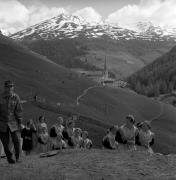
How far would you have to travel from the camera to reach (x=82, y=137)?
28703mm

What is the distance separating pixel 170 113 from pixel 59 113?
166 feet

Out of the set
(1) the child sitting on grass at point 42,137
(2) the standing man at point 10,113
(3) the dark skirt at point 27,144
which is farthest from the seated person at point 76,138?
(2) the standing man at point 10,113

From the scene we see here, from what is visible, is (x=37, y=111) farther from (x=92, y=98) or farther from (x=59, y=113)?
(x=92, y=98)

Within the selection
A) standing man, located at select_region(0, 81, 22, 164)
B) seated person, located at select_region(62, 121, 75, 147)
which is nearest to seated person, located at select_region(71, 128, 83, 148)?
seated person, located at select_region(62, 121, 75, 147)

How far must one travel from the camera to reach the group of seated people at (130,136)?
22594mm

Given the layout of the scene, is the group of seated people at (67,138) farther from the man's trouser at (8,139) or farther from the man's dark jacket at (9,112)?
the man's dark jacket at (9,112)

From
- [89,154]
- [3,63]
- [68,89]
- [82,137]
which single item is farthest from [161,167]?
[3,63]

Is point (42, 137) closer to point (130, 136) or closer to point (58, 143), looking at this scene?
point (58, 143)

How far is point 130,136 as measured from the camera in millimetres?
22703

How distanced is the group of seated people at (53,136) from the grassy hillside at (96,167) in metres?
3.95

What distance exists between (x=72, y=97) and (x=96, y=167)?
11202 centimetres

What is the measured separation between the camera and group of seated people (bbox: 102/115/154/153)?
74.1 feet

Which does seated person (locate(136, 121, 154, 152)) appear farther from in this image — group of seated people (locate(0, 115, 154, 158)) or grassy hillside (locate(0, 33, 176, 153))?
grassy hillside (locate(0, 33, 176, 153))

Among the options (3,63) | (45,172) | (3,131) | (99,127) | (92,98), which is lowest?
(45,172)
